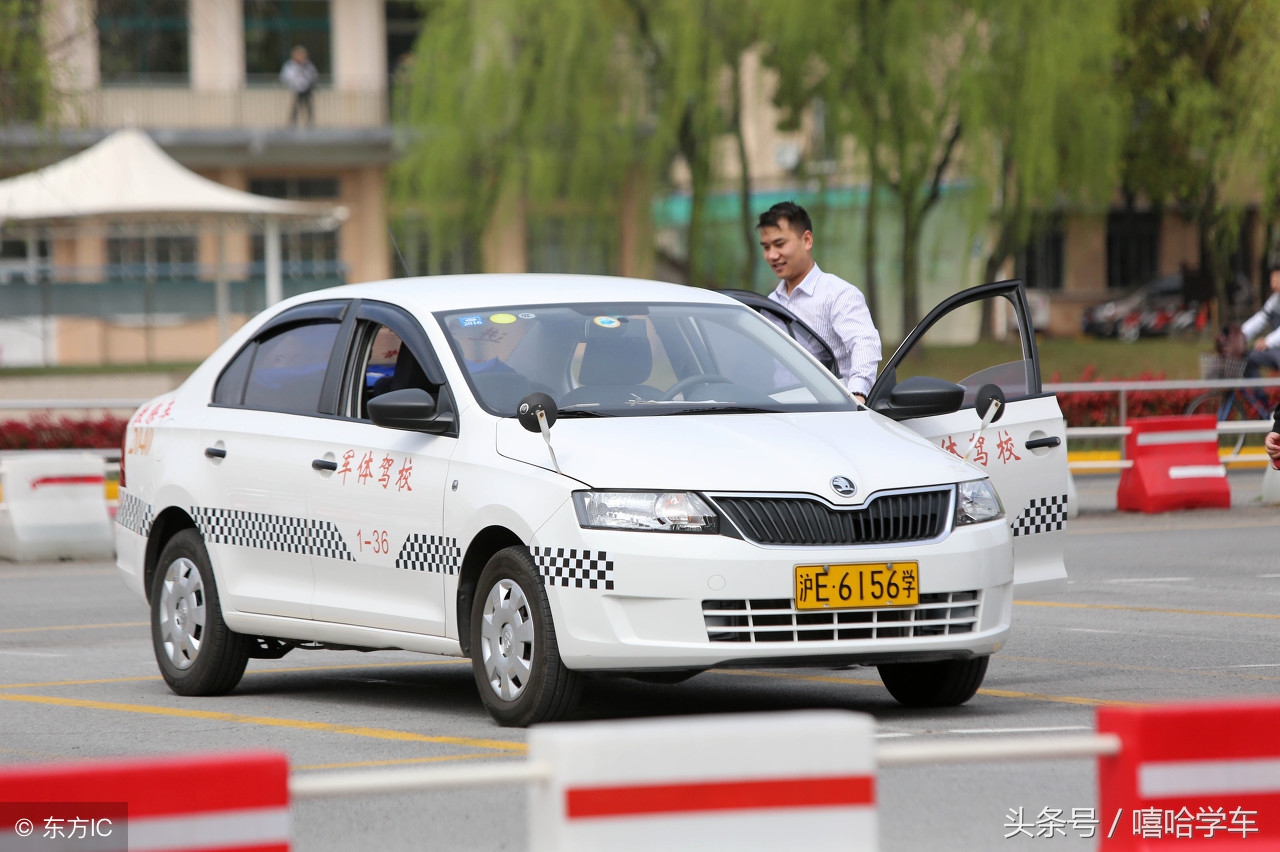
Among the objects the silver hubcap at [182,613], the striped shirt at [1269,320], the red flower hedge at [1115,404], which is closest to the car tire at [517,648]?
the silver hubcap at [182,613]

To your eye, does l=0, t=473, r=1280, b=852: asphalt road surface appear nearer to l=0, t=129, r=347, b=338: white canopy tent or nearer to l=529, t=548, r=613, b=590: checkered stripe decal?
l=529, t=548, r=613, b=590: checkered stripe decal

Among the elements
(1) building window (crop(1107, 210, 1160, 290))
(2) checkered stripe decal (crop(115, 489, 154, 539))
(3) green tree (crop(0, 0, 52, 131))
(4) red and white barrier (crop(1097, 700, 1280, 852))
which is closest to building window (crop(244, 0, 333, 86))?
(3) green tree (crop(0, 0, 52, 131))

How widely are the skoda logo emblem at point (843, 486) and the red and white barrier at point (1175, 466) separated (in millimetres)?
11612

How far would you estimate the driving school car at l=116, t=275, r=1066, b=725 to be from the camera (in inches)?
289

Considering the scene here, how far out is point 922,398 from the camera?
28.6 ft

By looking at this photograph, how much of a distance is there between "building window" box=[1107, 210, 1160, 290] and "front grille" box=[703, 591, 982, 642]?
5856cm

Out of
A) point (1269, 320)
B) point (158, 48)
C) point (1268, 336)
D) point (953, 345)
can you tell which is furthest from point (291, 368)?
point (158, 48)

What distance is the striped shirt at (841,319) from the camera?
9812 mm

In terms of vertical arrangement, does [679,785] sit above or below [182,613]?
above

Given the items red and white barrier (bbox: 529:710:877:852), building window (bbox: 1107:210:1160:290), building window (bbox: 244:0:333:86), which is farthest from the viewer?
building window (bbox: 1107:210:1160:290)

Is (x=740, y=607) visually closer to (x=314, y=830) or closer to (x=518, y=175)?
(x=314, y=830)

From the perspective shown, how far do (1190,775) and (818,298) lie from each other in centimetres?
603

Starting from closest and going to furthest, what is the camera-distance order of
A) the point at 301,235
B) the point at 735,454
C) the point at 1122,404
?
the point at 735,454 < the point at 1122,404 < the point at 301,235

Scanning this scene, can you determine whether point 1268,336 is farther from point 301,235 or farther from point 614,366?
point 301,235
